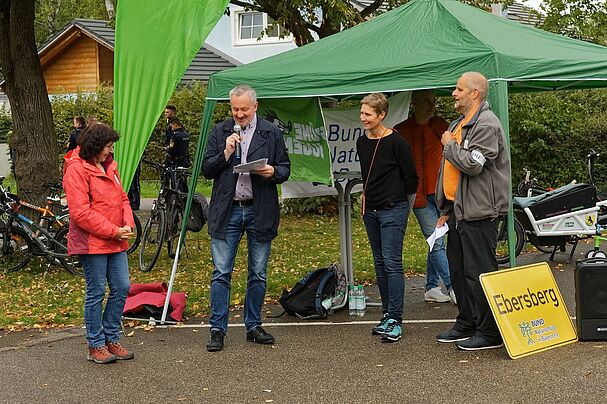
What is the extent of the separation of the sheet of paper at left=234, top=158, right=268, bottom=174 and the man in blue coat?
0.47ft

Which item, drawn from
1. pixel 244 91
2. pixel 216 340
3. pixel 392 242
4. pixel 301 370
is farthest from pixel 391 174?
pixel 216 340

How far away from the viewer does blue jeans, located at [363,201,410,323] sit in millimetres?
7473

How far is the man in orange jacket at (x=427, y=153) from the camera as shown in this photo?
28.3ft

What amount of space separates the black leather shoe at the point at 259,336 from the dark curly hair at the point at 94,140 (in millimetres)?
1916

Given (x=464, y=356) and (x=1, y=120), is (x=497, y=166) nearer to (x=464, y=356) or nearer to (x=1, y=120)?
(x=464, y=356)

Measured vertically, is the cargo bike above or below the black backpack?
above

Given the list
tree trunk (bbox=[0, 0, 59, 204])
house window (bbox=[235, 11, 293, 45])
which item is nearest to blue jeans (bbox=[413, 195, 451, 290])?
tree trunk (bbox=[0, 0, 59, 204])

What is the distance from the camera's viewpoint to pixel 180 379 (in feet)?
21.3

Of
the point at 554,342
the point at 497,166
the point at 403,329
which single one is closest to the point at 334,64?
the point at 497,166

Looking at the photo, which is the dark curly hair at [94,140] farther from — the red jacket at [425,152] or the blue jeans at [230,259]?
the red jacket at [425,152]

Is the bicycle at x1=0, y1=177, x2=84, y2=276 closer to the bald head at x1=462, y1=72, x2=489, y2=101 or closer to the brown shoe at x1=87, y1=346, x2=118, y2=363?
the brown shoe at x1=87, y1=346, x2=118, y2=363

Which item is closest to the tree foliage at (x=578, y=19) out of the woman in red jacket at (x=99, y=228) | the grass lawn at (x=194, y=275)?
the grass lawn at (x=194, y=275)

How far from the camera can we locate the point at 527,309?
277 inches

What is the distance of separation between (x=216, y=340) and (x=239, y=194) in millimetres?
1141
